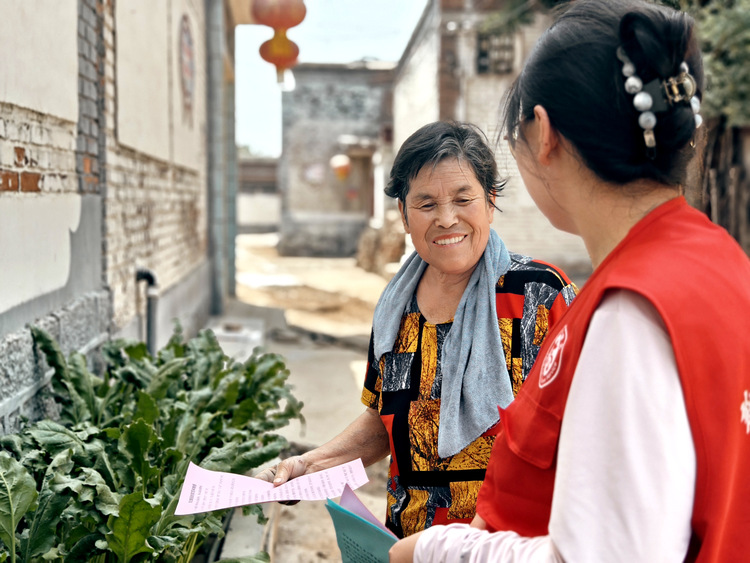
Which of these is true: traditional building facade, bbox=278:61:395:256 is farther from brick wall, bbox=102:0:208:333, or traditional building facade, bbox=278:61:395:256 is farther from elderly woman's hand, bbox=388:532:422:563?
elderly woman's hand, bbox=388:532:422:563

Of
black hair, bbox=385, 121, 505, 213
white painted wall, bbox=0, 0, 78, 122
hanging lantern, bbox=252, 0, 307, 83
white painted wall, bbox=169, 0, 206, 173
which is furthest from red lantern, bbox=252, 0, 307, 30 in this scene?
black hair, bbox=385, 121, 505, 213

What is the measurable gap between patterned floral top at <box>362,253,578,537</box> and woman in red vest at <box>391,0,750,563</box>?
2.06 ft

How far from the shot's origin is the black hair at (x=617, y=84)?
3.23 feet

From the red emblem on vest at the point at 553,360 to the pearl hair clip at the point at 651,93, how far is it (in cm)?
28

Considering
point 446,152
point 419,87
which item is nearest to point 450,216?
point 446,152

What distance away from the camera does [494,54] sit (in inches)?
503

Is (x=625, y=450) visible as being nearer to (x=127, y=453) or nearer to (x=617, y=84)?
(x=617, y=84)

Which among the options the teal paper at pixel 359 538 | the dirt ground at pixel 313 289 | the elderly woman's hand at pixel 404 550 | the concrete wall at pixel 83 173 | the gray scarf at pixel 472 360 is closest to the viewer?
the elderly woman's hand at pixel 404 550

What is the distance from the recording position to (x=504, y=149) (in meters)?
1.72

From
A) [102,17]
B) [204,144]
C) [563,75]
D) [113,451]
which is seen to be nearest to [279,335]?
[204,144]

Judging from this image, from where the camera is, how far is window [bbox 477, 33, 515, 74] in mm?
12758

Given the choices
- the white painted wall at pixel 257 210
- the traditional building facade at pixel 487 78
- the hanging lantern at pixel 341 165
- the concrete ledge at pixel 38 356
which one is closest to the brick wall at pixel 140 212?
the concrete ledge at pixel 38 356

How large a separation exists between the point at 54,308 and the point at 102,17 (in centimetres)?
172

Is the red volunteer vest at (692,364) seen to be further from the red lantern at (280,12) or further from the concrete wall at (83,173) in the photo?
the red lantern at (280,12)
